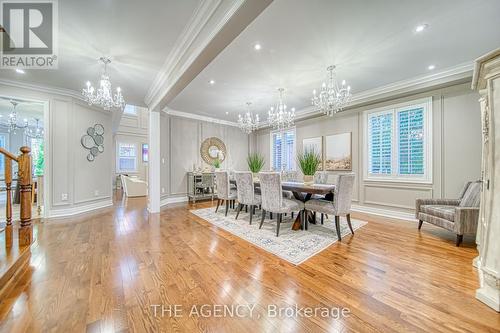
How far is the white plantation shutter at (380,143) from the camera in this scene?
4.30 meters

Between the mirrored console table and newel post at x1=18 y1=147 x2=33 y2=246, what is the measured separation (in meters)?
3.45

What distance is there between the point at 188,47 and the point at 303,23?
1406mm

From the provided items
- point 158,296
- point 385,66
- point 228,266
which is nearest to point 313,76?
point 385,66

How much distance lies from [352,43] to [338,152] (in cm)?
297

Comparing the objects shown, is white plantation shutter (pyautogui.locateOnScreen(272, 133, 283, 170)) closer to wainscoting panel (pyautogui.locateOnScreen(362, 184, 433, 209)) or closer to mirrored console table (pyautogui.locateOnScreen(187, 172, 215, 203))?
mirrored console table (pyautogui.locateOnScreen(187, 172, 215, 203))

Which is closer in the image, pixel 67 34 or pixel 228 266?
pixel 228 266

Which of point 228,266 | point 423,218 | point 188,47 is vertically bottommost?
point 228,266

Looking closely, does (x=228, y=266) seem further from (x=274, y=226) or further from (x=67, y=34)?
(x=67, y=34)

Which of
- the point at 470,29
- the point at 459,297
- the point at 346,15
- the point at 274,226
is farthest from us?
the point at 274,226

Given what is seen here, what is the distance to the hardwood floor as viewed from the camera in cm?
135

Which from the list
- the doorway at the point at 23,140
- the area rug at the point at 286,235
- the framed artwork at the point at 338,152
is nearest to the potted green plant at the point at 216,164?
the area rug at the point at 286,235

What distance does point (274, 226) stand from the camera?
3514 mm

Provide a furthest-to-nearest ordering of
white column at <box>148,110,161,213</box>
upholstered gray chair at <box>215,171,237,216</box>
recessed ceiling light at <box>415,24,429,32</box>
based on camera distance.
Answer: white column at <box>148,110,161,213</box> < upholstered gray chair at <box>215,171,237,216</box> < recessed ceiling light at <box>415,24,429,32</box>

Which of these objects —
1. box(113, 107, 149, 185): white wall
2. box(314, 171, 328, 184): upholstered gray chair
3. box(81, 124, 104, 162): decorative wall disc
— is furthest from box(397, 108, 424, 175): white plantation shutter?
box(113, 107, 149, 185): white wall
